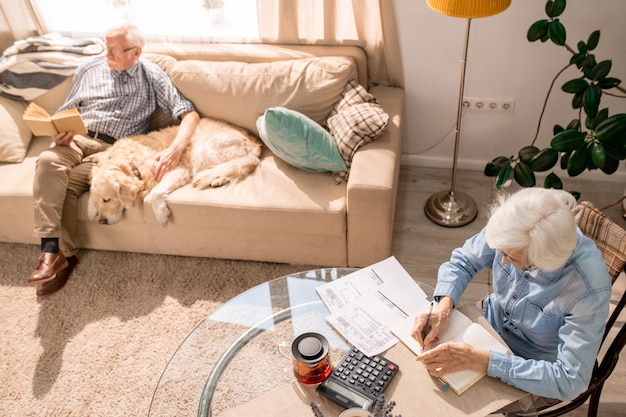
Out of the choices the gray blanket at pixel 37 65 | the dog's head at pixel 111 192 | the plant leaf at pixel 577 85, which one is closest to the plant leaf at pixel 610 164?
the plant leaf at pixel 577 85

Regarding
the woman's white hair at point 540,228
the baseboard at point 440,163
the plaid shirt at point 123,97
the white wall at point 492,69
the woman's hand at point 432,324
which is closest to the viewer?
the woman's white hair at point 540,228

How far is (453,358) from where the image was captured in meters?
1.40

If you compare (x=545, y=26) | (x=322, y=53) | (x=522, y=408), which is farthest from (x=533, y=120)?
(x=522, y=408)

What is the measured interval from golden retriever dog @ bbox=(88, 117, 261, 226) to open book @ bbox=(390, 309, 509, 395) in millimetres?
1280

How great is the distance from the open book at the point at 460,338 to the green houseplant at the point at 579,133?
983 millimetres

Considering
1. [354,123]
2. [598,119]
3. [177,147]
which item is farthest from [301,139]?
[598,119]

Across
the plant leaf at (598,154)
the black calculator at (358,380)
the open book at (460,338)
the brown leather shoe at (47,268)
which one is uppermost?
the plant leaf at (598,154)

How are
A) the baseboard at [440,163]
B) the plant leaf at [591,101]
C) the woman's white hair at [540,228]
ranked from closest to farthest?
the woman's white hair at [540,228], the plant leaf at [591,101], the baseboard at [440,163]

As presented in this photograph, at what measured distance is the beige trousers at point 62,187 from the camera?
254 cm

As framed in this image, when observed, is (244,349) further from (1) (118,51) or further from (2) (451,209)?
(1) (118,51)

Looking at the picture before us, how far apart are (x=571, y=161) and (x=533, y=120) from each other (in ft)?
2.57

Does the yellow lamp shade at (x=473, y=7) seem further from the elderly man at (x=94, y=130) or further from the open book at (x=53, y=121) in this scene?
the open book at (x=53, y=121)

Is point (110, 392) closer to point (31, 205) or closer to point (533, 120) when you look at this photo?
point (31, 205)

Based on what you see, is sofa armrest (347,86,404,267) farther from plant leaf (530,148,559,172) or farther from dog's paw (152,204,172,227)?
dog's paw (152,204,172,227)
